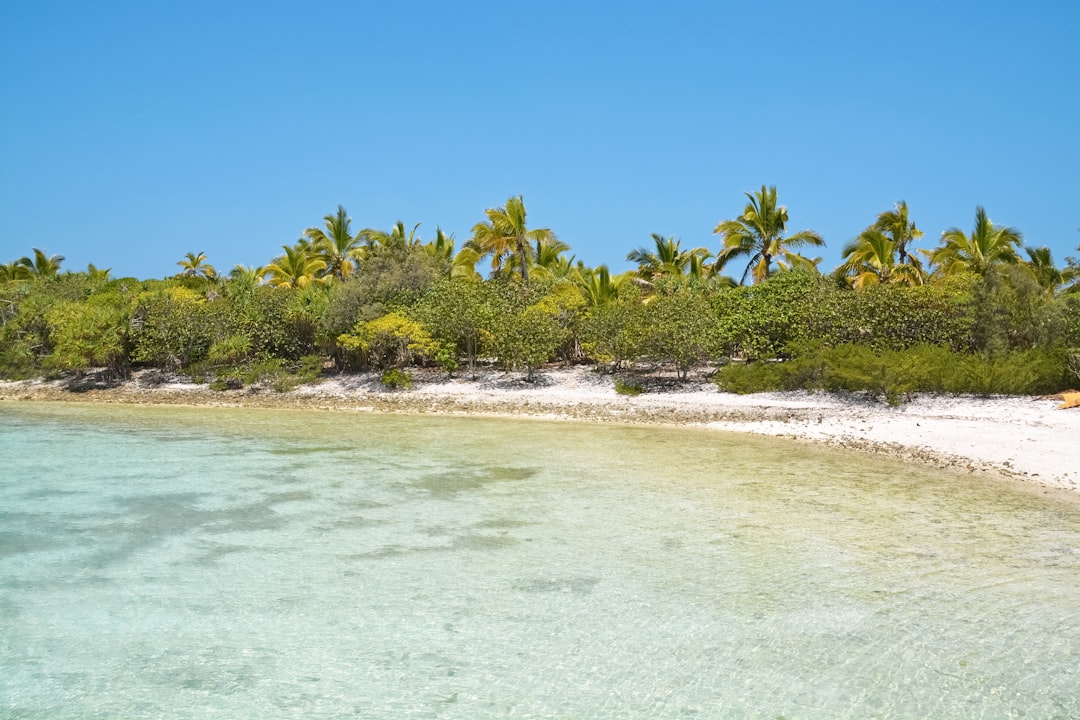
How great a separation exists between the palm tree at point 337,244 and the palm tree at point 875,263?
26.0m

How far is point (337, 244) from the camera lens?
47.4 m

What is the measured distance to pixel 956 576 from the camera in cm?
944

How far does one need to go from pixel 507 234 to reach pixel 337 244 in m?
12.7

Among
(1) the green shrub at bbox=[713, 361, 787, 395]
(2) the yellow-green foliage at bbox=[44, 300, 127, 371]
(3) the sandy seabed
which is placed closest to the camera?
(3) the sandy seabed

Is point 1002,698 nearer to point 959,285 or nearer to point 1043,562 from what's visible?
point 1043,562

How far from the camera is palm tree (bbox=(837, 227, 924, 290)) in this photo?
36.1 meters

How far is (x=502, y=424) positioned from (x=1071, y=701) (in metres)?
18.9

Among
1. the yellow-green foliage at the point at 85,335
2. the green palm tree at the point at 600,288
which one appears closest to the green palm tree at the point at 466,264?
the green palm tree at the point at 600,288

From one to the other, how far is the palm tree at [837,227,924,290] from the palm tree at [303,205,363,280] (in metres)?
26.0

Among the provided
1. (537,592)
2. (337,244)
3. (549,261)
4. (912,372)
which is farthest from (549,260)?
(537,592)

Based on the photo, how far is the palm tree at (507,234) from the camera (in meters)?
39.2

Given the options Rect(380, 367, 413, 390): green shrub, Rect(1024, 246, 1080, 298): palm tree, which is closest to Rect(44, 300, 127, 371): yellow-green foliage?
Rect(380, 367, 413, 390): green shrub

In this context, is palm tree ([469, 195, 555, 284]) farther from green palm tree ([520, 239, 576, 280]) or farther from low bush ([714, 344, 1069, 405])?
low bush ([714, 344, 1069, 405])

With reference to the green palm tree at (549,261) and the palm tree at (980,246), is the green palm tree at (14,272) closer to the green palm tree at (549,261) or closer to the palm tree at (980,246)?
the green palm tree at (549,261)
